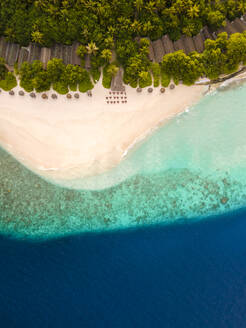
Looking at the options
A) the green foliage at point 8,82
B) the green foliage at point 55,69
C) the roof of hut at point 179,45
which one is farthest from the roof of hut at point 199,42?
the green foliage at point 8,82

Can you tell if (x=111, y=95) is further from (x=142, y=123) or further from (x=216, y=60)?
(x=216, y=60)

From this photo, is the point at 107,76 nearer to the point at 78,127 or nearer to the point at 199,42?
the point at 78,127

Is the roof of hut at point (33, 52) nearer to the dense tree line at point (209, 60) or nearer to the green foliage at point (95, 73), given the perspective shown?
the green foliage at point (95, 73)

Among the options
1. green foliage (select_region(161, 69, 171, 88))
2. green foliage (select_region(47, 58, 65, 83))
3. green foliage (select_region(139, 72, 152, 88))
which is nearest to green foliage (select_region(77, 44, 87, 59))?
green foliage (select_region(47, 58, 65, 83))

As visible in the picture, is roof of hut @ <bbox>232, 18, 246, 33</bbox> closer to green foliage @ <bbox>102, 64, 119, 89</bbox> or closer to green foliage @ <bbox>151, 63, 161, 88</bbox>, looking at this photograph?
green foliage @ <bbox>151, 63, 161, 88</bbox>

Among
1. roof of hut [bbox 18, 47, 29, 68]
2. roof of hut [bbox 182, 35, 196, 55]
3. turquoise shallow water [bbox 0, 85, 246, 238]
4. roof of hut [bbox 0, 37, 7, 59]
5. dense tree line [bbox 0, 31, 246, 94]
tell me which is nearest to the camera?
dense tree line [bbox 0, 31, 246, 94]

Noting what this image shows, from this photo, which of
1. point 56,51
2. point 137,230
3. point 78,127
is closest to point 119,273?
point 137,230

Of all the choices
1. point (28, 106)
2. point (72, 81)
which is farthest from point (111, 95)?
point (28, 106)
